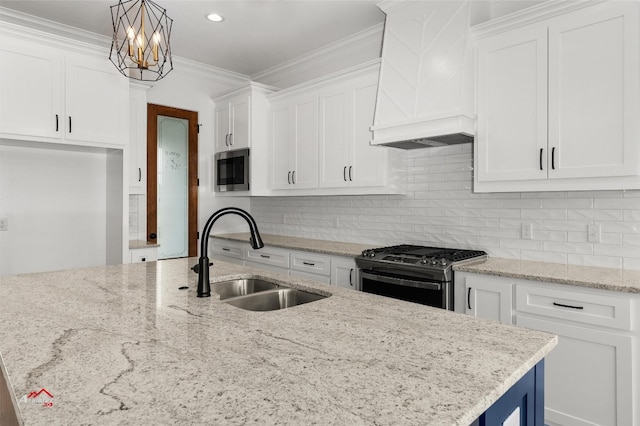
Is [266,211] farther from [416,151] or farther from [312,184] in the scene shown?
[416,151]

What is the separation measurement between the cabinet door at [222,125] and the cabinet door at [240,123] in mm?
83

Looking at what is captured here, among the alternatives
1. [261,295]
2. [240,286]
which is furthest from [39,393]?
[240,286]

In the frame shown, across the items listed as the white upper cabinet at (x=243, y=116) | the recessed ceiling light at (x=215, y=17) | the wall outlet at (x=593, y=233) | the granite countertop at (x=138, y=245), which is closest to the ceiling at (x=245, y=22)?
the recessed ceiling light at (x=215, y=17)

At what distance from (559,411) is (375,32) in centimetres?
322

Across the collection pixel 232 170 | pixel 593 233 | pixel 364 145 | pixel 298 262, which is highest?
pixel 364 145

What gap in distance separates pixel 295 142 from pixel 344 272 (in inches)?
58.4

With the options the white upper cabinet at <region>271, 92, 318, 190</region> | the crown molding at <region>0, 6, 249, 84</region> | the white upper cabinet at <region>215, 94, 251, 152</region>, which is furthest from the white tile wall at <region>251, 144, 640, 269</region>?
the crown molding at <region>0, 6, 249, 84</region>

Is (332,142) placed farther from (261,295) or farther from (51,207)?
(51,207)

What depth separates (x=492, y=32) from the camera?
2652 mm

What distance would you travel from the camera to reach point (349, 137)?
3.56 m

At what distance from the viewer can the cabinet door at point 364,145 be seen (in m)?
3.36

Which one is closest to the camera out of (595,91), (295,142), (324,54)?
(595,91)

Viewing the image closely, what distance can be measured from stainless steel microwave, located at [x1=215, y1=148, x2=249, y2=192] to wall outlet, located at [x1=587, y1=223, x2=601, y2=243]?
3041 mm

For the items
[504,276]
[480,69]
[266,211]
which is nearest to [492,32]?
[480,69]
